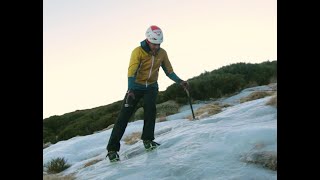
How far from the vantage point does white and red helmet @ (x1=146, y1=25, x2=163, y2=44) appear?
8875 millimetres

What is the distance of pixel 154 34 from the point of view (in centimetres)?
887

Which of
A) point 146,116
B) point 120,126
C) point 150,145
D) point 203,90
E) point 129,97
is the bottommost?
point 150,145

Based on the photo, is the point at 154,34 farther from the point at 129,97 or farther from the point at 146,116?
the point at 146,116

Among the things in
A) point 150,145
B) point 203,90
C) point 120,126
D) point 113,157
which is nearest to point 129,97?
point 120,126

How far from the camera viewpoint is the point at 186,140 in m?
8.62

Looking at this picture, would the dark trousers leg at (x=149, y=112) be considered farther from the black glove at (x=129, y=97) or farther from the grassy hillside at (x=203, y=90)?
the grassy hillside at (x=203, y=90)

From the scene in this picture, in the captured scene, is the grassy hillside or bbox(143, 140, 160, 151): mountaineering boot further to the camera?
the grassy hillside

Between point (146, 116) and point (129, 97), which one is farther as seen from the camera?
point (146, 116)

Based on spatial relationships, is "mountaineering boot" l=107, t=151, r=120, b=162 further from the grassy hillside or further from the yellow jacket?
the grassy hillside

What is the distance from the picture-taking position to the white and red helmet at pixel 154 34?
8875mm

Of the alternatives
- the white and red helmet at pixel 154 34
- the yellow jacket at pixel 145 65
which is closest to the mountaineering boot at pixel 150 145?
the yellow jacket at pixel 145 65

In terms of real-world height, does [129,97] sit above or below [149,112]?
above

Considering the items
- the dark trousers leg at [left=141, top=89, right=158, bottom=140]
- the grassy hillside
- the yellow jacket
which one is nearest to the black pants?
the dark trousers leg at [left=141, top=89, right=158, bottom=140]
